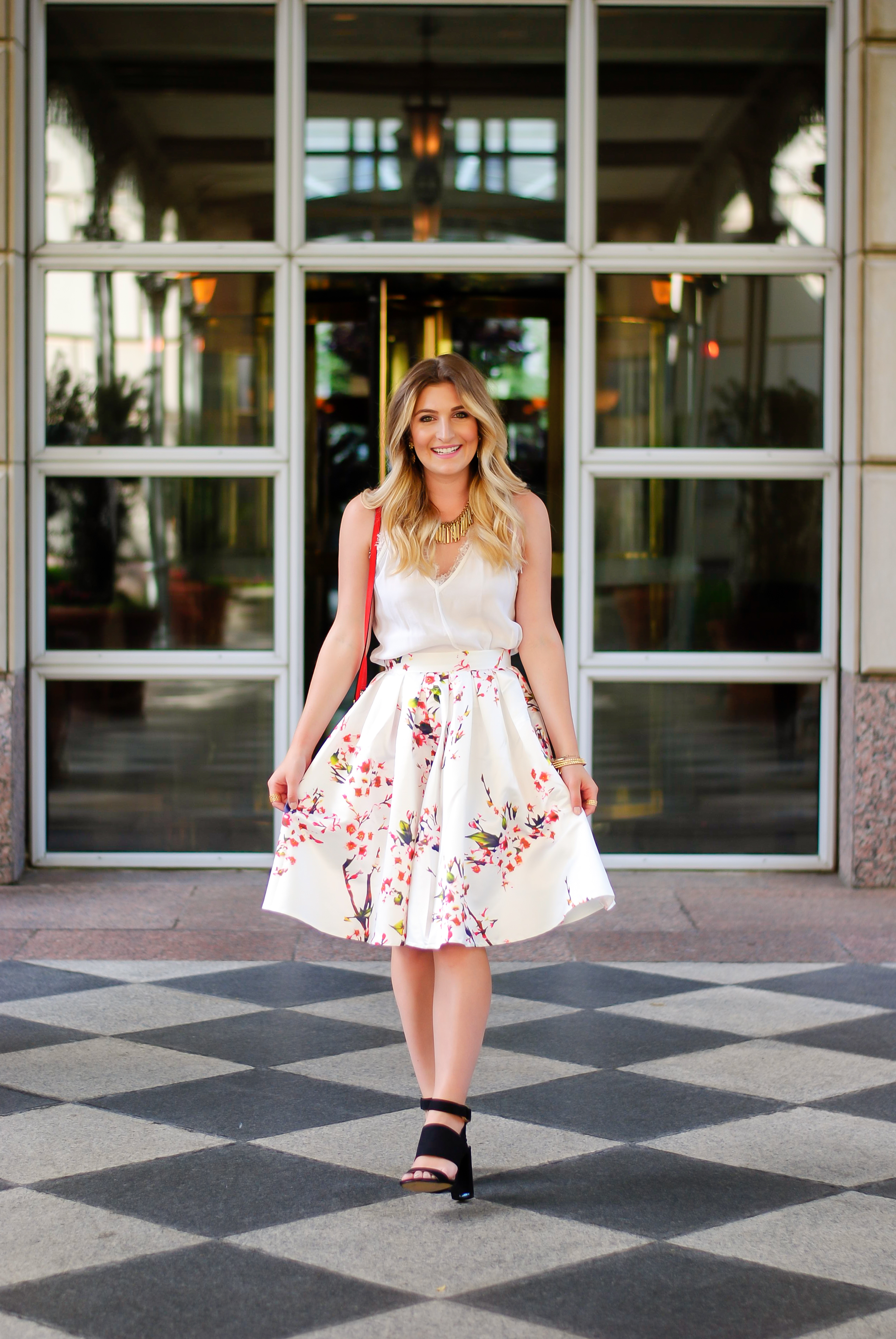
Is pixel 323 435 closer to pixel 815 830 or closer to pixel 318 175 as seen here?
pixel 318 175

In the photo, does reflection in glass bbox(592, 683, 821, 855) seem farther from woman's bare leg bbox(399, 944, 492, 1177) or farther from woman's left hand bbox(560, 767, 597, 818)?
woman's bare leg bbox(399, 944, 492, 1177)

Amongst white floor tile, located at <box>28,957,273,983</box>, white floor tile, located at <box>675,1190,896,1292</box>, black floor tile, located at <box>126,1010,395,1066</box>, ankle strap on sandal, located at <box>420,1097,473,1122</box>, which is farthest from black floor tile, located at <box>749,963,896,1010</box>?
ankle strap on sandal, located at <box>420,1097,473,1122</box>

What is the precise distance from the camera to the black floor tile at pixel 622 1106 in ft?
12.1

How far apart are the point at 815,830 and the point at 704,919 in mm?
1087

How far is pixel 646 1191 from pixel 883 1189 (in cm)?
52

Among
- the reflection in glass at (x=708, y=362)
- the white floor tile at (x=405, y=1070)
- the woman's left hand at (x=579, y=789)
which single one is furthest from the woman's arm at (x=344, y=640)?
the reflection in glass at (x=708, y=362)

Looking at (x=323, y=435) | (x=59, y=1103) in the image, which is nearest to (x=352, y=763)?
(x=59, y=1103)

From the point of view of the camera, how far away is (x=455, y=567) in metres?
3.43

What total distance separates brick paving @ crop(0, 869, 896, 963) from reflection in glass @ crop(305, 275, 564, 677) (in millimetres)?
1264

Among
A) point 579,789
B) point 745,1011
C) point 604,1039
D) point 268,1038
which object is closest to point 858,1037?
point 745,1011

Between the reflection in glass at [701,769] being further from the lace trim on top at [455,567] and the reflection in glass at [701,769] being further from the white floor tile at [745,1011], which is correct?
the lace trim on top at [455,567]

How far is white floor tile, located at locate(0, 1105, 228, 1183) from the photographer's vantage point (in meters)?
3.40

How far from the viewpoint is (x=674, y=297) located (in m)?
6.70

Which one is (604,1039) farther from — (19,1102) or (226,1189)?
(19,1102)
